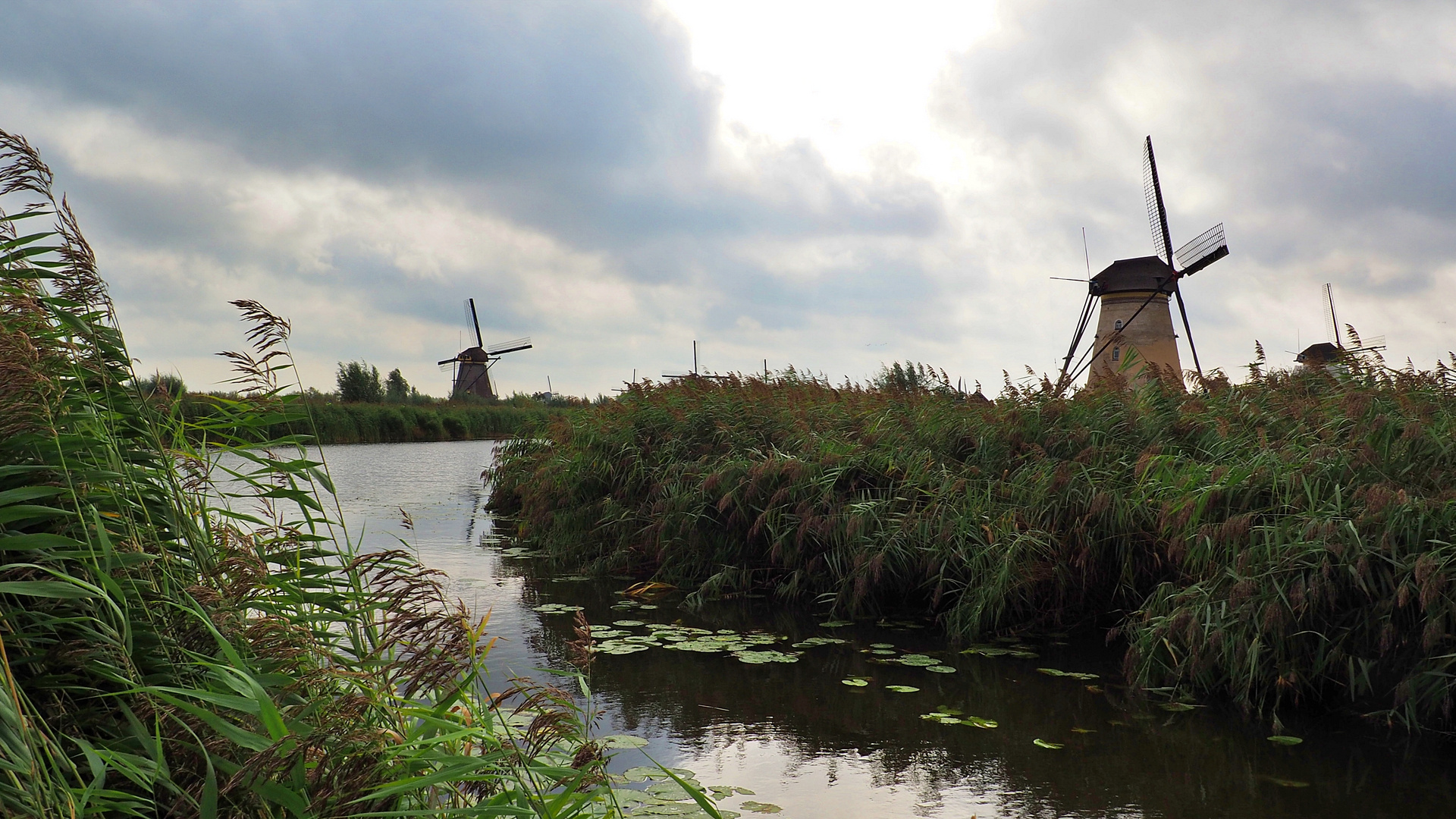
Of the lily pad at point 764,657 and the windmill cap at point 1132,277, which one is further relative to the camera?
the windmill cap at point 1132,277

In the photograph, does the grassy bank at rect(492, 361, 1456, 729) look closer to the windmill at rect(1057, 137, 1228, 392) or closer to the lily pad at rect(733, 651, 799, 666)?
the lily pad at rect(733, 651, 799, 666)

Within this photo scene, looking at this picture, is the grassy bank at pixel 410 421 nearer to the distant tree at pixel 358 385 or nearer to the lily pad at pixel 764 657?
the distant tree at pixel 358 385

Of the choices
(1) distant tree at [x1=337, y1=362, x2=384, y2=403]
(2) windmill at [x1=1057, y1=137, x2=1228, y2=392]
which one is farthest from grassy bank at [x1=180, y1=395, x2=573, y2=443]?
(2) windmill at [x1=1057, y1=137, x2=1228, y2=392]

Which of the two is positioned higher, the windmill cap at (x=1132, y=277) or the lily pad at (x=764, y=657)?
the windmill cap at (x=1132, y=277)

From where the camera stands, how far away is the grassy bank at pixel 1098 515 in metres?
4.25

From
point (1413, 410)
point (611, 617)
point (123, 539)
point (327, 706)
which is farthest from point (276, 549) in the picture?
point (1413, 410)

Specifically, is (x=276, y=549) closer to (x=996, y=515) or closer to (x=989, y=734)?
(x=989, y=734)

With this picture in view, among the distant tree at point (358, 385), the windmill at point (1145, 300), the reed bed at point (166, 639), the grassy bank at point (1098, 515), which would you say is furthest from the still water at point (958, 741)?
the distant tree at point (358, 385)

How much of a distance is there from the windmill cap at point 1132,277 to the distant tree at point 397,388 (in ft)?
98.4

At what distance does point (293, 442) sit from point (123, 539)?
0.50 metres

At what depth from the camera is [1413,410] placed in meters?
4.96

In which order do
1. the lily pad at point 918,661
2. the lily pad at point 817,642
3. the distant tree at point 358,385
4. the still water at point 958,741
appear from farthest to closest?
the distant tree at point 358,385, the lily pad at point 817,642, the lily pad at point 918,661, the still water at point 958,741

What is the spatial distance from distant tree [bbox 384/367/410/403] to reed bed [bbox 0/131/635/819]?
40.2 m

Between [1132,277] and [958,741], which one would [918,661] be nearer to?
[958,741]
